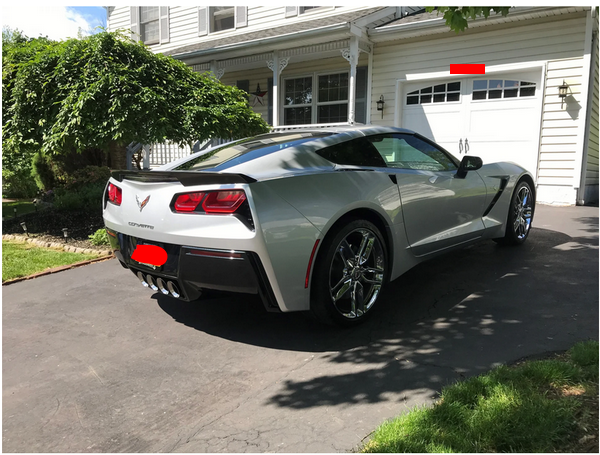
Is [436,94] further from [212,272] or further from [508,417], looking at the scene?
[508,417]

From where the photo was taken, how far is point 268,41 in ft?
40.2

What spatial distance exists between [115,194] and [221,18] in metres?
14.0

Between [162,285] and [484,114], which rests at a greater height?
[484,114]

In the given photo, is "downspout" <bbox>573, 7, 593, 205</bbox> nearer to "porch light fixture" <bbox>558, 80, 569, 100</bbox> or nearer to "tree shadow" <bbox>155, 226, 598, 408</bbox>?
"porch light fixture" <bbox>558, 80, 569, 100</bbox>

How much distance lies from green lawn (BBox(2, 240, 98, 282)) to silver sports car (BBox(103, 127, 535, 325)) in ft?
7.41

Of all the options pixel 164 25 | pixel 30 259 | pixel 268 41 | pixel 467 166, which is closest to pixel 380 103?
pixel 268 41

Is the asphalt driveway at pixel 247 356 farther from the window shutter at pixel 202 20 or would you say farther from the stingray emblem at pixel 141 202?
the window shutter at pixel 202 20

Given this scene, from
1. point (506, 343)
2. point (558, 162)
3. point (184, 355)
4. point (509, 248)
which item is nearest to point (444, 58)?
point (558, 162)

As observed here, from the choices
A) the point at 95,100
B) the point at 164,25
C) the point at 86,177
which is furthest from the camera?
the point at 164,25

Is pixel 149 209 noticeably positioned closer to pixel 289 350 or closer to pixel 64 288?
pixel 289 350

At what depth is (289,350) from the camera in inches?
127

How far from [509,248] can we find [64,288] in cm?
510

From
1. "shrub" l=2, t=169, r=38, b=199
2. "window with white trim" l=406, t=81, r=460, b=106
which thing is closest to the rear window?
"window with white trim" l=406, t=81, r=460, b=106

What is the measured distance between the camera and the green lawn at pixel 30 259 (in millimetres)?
5336
